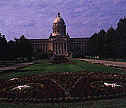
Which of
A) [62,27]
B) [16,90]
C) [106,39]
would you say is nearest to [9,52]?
[106,39]

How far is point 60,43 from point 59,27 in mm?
13832

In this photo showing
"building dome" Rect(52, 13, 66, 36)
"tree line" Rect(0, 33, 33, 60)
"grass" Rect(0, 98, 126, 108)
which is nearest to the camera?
"grass" Rect(0, 98, 126, 108)

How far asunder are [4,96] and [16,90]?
99 cm

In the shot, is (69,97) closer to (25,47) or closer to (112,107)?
(112,107)

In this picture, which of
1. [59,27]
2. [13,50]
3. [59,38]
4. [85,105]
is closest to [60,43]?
[59,38]

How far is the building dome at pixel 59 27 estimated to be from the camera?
16312cm

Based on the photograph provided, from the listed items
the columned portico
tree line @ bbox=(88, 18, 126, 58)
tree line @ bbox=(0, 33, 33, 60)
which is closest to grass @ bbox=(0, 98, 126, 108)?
tree line @ bbox=(0, 33, 33, 60)

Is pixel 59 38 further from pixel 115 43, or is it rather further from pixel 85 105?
pixel 85 105

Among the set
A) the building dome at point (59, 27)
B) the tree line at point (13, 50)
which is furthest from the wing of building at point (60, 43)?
the tree line at point (13, 50)

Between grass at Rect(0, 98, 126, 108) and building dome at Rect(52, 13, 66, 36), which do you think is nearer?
grass at Rect(0, 98, 126, 108)

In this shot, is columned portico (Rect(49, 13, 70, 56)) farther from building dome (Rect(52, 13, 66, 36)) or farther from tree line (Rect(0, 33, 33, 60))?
tree line (Rect(0, 33, 33, 60))

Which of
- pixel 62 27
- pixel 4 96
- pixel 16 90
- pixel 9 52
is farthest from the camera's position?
pixel 62 27

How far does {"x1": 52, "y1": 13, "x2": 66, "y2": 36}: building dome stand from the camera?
16312 cm

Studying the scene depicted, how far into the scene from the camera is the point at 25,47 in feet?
258
